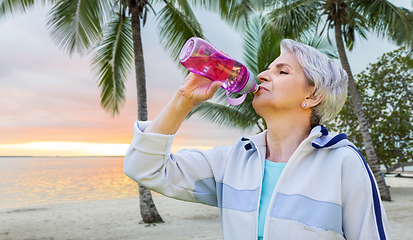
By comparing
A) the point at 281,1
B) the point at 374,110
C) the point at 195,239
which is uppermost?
the point at 281,1

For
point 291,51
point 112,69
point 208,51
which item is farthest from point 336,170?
point 112,69

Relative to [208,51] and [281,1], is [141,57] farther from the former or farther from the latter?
[208,51]

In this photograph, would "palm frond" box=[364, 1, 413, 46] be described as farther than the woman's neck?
Yes

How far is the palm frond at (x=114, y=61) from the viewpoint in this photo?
30.8 feet

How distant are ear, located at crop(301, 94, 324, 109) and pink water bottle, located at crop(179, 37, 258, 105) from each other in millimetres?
246

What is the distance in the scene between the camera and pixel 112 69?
9805 millimetres

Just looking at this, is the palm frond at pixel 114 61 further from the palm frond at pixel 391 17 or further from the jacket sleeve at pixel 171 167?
the jacket sleeve at pixel 171 167

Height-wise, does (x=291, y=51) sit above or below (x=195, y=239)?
above

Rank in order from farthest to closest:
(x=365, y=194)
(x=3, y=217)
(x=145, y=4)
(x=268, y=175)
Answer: (x=3, y=217), (x=145, y=4), (x=268, y=175), (x=365, y=194)

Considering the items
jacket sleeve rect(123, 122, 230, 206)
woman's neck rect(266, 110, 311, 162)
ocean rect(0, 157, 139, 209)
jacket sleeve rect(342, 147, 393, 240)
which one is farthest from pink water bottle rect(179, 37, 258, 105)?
ocean rect(0, 157, 139, 209)

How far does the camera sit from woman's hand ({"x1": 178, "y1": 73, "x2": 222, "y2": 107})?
54.3 inches

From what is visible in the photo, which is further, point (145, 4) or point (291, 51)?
point (145, 4)

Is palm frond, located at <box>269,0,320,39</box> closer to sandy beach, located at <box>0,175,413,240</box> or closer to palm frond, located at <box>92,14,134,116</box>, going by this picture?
palm frond, located at <box>92,14,134,116</box>

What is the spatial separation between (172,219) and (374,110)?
447 inches
